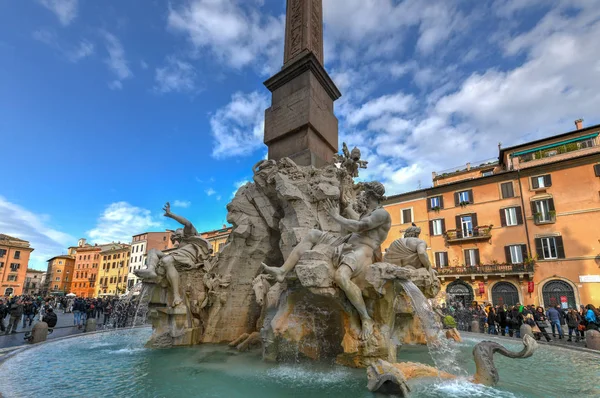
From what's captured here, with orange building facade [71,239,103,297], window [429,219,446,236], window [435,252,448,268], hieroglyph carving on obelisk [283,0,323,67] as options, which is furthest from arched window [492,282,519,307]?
orange building facade [71,239,103,297]

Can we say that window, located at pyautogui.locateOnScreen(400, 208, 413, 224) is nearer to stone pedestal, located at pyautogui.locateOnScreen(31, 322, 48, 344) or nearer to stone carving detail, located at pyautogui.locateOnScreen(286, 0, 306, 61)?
stone carving detail, located at pyautogui.locateOnScreen(286, 0, 306, 61)

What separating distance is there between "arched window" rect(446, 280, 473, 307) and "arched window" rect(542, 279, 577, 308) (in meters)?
4.72

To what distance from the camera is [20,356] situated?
564 centimetres

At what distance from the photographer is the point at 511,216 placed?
83.2 ft

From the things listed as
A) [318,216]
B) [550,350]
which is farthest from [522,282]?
[318,216]

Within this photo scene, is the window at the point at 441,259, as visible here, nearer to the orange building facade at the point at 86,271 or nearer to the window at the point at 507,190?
the window at the point at 507,190

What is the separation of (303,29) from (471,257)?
23.7 metres

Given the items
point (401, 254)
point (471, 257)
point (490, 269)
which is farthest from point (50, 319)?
point (471, 257)

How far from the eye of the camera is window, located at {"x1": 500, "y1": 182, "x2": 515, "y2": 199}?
84.4ft

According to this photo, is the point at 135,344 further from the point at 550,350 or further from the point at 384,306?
the point at 550,350

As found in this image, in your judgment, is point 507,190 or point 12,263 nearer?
point 507,190

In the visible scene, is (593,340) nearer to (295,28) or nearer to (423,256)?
(423,256)

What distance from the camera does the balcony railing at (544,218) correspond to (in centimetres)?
2350

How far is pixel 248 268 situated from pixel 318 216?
2.24 metres
